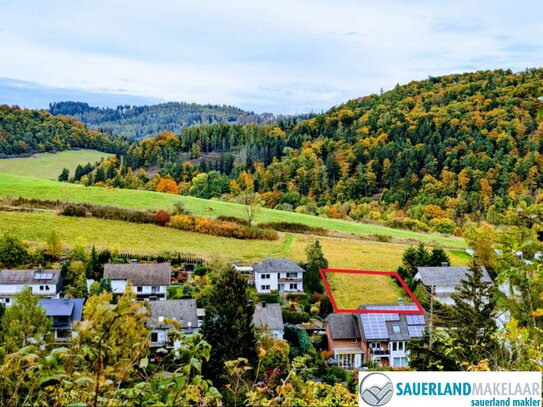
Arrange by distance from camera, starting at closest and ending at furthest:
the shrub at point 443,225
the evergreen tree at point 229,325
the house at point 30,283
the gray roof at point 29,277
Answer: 1. the evergreen tree at point 229,325
2. the house at point 30,283
3. the gray roof at point 29,277
4. the shrub at point 443,225

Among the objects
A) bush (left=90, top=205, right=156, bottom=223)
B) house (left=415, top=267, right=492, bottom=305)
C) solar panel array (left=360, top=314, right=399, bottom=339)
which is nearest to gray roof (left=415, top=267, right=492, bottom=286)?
house (left=415, top=267, right=492, bottom=305)

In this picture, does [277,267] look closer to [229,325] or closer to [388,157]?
[229,325]

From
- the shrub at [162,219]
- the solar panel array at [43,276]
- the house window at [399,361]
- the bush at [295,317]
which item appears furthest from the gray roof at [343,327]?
the shrub at [162,219]

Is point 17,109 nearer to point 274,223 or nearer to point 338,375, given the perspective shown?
point 274,223

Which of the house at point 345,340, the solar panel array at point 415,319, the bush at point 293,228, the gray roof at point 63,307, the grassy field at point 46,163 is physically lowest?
the house at point 345,340

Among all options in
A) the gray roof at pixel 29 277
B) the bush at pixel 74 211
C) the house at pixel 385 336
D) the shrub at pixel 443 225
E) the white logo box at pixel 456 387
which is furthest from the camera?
the shrub at pixel 443 225

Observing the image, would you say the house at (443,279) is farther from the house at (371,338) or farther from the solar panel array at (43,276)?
the solar panel array at (43,276)

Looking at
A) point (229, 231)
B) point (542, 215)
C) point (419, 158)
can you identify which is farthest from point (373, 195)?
point (542, 215)
